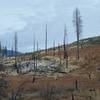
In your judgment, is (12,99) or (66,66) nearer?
(12,99)

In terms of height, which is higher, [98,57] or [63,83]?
[98,57]

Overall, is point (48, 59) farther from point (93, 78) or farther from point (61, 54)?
point (93, 78)

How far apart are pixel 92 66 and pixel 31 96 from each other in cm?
3438

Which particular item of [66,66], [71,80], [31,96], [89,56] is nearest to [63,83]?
[71,80]

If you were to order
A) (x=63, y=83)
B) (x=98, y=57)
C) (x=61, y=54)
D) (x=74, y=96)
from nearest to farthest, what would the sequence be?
1. (x=74, y=96)
2. (x=63, y=83)
3. (x=98, y=57)
4. (x=61, y=54)

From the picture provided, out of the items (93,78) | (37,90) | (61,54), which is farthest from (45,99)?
(61,54)

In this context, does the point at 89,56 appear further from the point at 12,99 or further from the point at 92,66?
the point at 12,99

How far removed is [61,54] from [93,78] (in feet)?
136

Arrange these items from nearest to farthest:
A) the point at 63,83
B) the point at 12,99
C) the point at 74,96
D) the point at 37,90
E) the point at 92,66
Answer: the point at 12,99
the point at 74,96
the point at 37,90
the point at 63,83
the point at 92,66

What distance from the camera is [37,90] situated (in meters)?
71.6

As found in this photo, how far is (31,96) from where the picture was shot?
66875 millimetres

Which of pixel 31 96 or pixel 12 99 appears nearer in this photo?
pixel 12 99

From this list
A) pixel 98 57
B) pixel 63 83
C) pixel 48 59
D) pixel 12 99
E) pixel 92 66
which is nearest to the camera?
pixel 12 99

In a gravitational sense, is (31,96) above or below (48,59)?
below
